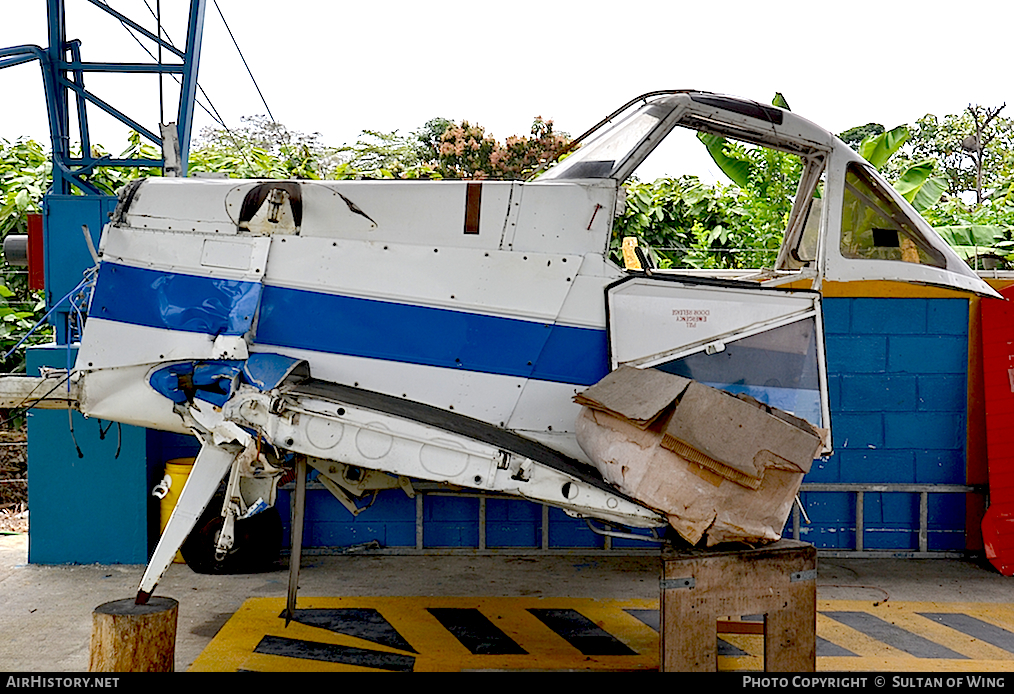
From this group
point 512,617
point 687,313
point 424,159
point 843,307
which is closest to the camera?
point 687,313

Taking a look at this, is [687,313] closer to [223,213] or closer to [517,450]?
[517,450]

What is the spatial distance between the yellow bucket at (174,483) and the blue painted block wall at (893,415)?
444cm

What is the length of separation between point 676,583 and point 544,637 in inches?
52.4

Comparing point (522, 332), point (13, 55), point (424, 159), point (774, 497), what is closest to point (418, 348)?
point (522, 332)

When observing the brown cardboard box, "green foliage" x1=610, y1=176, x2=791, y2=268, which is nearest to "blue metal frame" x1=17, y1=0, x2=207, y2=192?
the brown cardboard box

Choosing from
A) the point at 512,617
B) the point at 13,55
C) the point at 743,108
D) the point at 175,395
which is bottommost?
→ the point at 512,617

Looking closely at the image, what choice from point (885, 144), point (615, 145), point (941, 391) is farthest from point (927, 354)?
point (885, 144)

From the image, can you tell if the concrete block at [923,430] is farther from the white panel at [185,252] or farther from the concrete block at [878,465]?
the white panel at [185,252]

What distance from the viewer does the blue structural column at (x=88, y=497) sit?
604 centimetres

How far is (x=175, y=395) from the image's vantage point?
13.6 feet

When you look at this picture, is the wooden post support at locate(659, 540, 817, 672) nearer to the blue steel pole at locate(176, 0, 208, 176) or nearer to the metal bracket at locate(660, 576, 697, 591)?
the metal bracket at locate(660, 576, 697, 591)

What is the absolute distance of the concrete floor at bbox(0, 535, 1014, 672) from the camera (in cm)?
509

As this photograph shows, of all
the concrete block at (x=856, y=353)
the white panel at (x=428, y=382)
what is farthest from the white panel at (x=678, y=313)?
the concrete block at (x=856, y=353)

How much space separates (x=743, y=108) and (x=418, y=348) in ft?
6.93
